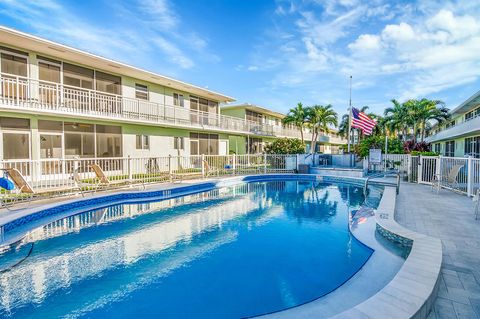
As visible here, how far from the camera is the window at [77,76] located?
13125 millimetres

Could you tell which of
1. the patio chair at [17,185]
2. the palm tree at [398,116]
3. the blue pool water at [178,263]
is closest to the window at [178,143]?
the blue pool water at [178,263]

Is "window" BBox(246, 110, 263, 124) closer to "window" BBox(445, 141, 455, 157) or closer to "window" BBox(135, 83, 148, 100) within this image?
"window" BBox(135, 83, 148, 100)

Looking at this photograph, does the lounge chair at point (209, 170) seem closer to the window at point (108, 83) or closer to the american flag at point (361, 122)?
the window at point (108, 83)

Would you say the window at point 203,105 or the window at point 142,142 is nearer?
the window at point 142,142

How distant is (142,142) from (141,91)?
3313 millimetres

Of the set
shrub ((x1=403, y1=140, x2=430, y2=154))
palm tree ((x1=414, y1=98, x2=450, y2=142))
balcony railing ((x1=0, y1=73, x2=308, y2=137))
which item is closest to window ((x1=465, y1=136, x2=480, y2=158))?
shrub ((x1=403, y1=140, x2=430, y2=154))

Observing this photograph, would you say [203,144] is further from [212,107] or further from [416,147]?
[416,147]

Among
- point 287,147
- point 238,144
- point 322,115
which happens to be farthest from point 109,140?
point 322,115

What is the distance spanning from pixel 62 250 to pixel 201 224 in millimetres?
3238

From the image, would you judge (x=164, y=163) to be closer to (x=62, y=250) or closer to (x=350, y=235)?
(x=62, y=250)

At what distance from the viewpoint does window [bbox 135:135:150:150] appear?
→ 16.3 m

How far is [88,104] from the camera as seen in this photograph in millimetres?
13344

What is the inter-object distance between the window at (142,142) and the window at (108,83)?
289 cm

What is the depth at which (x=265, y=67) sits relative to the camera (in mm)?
23547
